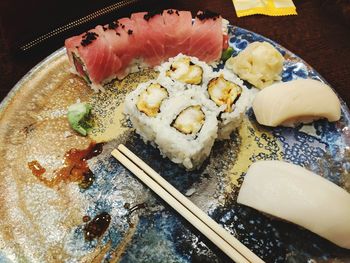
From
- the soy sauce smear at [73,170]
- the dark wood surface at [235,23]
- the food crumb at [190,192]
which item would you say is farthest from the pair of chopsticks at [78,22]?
the food crumb at [190,192]

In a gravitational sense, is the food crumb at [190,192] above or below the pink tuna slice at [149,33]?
below

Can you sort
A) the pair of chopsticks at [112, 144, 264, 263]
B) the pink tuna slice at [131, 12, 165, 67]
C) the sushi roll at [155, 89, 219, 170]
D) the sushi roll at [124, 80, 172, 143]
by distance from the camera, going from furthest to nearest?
the pink tuna slice at [131, 12, 165, 67] → the sushi roll at [124, 80, 172, 143] → the sushi roll at [155, 89, 219, 170] → the pair of chopsticks at [112, 144, 264, 263]

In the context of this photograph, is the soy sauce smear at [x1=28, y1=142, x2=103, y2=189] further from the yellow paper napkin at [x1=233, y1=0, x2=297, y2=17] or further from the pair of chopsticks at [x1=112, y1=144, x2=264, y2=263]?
the yellow paper napkin at [x1=233, y1=0, x2=297, y2=17]

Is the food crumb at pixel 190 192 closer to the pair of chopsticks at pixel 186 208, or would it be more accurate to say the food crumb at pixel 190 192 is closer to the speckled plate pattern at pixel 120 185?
the speckled plate pattern at pixel 120 185

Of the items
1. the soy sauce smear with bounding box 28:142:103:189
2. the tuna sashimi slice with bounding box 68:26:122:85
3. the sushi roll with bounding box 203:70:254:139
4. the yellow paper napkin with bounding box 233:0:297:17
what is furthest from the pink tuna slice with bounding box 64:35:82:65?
the yellow paper napkin with bounding box 233:0:297:17

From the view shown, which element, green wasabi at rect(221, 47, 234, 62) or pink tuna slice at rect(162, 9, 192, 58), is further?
green wasabi at rect(221, 47, 234, 62)

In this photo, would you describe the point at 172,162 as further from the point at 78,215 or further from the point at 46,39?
the point at 46,39

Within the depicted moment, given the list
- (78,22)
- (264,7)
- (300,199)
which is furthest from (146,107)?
(264,7)
